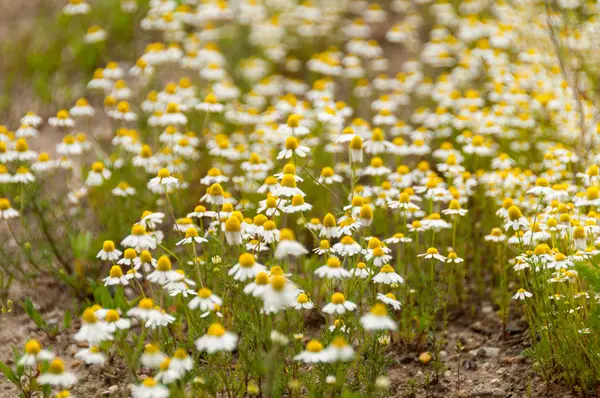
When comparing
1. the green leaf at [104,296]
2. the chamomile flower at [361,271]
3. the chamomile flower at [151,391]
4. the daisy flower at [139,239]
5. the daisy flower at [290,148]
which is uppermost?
the daisy flower at [290,148]

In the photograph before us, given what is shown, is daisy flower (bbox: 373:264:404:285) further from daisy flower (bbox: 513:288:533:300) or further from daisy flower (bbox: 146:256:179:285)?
daisy flower (bbox: 146:256:179:285)

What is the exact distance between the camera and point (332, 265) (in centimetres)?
279

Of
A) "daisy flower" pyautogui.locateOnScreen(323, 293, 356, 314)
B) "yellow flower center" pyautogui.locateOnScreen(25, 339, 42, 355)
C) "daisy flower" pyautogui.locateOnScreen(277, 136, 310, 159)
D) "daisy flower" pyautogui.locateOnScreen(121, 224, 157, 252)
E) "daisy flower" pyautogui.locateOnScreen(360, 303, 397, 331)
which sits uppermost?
"daisy flower" pyautogui.locateOnScreen(277, 136, 310, 159)

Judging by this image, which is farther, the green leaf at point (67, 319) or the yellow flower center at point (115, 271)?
the green leaf at point (67, 319)

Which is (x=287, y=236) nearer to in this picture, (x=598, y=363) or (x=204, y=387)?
(x=204, y=387)

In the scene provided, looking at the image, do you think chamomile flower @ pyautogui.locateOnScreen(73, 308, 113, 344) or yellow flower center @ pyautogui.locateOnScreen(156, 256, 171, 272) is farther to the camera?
yellow flower center @ pyautogui.locateOnScreen(156, 256, 171, 272)

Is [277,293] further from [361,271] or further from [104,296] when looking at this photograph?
[104,296]

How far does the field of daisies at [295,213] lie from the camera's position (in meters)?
3.04

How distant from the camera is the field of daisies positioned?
304 cm

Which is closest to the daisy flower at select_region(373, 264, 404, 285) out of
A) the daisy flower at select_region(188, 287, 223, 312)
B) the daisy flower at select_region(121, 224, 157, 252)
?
the daisy flower at select_region(188, 287, 223, 312)

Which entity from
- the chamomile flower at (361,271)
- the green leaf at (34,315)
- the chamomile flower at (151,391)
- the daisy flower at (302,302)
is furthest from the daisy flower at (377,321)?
the green leaf at (34,315)

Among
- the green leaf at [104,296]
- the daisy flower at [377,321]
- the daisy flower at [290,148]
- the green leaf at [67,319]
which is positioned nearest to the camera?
the daisy flower at [377,321]

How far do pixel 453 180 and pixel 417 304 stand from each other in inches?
35.7

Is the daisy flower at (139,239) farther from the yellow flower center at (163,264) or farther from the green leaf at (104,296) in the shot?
the green leaf at (104,296)
